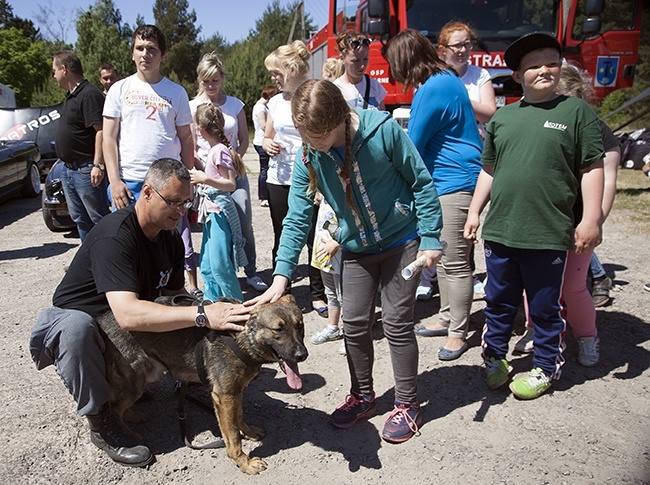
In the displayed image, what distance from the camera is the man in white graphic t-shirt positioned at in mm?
4383

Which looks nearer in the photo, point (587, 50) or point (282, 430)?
point (282, 430)

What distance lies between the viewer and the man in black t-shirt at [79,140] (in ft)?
17.9

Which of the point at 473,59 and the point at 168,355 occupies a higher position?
the point at 473,59

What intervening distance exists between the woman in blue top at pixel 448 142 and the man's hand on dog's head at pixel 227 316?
176cm

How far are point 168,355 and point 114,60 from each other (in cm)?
3473

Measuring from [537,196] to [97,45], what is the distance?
119 feet

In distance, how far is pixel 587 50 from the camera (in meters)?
8.60

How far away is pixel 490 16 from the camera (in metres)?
8.54

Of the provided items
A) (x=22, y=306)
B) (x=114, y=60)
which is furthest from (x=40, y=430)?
(x=114, y=60)

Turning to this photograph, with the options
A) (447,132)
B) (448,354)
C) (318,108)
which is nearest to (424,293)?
(448,354)

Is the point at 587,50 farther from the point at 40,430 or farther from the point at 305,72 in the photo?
the point at 40,430

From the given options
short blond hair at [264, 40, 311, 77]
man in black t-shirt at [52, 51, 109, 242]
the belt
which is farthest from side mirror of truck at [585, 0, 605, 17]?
the belt

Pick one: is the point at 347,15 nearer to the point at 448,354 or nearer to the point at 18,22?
the point at 448,354

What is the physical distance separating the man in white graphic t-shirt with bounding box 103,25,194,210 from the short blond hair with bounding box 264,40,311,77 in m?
0.93
